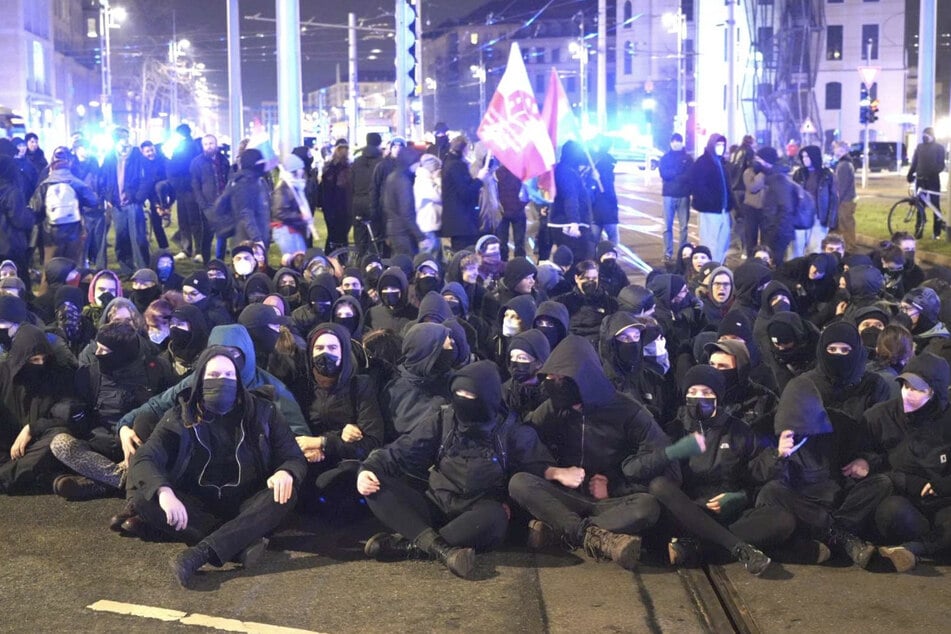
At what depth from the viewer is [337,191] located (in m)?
17.8

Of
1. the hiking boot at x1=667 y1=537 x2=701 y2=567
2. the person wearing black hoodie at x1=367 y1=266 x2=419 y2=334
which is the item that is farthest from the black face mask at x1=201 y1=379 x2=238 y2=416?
the person wearing black hoodie at x1=367 y1=266 x2=419 y2=334

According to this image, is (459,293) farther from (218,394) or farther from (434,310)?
(218,394)

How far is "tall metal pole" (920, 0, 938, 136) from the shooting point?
26500 millimetres

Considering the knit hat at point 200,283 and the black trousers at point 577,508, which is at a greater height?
the knit hat at point 200,283

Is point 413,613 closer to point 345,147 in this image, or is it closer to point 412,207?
point 412,207

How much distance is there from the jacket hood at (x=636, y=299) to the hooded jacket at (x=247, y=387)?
288cm

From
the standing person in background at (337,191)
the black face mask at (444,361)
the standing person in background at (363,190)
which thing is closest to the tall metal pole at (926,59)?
the standing person in background at (337,191)

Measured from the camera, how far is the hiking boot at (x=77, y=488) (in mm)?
8367

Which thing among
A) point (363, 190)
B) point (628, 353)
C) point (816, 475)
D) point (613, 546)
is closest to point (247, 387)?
point (628, 353)

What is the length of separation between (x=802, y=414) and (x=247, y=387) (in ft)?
9.79

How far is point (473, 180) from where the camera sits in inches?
636

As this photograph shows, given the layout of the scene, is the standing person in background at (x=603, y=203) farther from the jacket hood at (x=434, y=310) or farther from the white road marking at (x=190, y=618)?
the white road marking at (x=190, y=618)

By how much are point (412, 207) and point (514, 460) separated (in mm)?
8576

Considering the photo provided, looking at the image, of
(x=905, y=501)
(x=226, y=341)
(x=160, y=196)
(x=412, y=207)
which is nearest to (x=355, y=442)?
(x=226, y=341)
